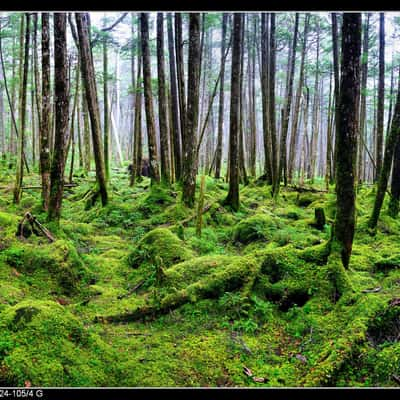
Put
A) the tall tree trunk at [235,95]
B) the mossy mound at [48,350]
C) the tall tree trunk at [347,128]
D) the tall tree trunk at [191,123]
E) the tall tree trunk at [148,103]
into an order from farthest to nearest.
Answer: the tall tree trunk at [148,103], the tall tree trunk at [191,123], the tall tree trunk at [235,95], the tall tree trunk at [347,128], the mossy mound at [48,350]

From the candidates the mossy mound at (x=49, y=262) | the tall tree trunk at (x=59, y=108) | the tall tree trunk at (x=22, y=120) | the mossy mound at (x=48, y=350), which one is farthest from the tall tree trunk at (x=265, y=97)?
the mossy mound at (x=48, y=350)

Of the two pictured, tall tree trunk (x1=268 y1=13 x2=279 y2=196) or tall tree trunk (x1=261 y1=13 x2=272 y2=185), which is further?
tall tree trunk (x1=261 y1=13 x2=272 y2=185)

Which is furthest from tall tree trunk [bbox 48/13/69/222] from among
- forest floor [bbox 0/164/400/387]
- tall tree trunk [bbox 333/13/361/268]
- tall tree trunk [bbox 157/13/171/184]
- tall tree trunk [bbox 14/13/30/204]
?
tall tree trunk [bbox 333/13/361/268]

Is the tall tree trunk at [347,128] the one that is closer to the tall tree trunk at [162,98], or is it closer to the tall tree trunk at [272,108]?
the tall tree trunk at [162,98]

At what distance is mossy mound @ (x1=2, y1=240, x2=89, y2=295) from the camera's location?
20.1ft

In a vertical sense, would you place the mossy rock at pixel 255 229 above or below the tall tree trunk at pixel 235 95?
below

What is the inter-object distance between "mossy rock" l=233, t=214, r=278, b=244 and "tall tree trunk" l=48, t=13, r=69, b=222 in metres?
4.17

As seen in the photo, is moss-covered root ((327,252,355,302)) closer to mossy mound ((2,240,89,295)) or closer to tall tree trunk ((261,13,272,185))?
mossy mound ((2,240,89,295))

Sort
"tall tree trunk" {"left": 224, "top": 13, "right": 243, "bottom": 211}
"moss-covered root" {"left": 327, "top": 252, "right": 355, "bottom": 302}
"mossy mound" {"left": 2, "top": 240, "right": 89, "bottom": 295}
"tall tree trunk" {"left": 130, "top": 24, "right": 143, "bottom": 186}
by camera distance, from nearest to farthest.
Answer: "moss-covered root" {"left": 327, "top": 252, "right": 355, "bottom": 302} < "mossy mound" {"left": 2, "top": 240, "right": 89, "bottom": 295} < "tall tree trunk" {"left": 224, "top": 13, "right": 243, "bottom": 211} < "tall tree trunk" {"left": 130, "top": 24, "right": 143, "bottom": 186}

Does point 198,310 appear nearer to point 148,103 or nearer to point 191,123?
point 191,123

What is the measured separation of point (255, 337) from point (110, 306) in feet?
7.93

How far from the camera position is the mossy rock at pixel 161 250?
718 centimetres

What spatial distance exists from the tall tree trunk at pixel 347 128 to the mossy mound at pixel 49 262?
15.2 feet

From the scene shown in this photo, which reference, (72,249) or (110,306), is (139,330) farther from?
(72,249)
